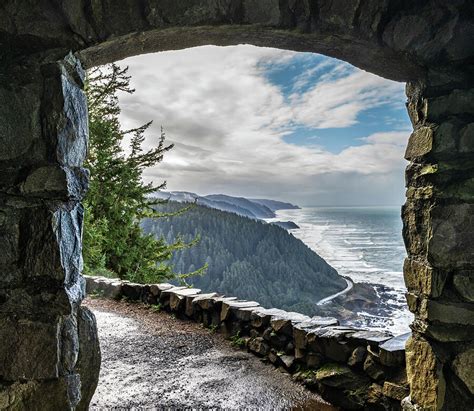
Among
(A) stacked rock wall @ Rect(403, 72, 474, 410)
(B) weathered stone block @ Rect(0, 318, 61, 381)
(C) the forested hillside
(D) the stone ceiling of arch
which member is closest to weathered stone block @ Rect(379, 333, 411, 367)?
(A) stacked rock wall @ Rect(403, 72, 474, 410)

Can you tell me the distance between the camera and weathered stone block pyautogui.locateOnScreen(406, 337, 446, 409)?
1.95m

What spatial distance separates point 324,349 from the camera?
3.14 metres

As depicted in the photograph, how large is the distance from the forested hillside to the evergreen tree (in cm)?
754

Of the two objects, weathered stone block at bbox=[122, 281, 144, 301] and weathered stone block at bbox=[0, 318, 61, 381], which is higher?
weathered stone block at bbox=[0, 318, 61, 381]

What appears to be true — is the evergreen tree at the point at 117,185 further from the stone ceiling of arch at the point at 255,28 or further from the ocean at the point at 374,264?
the stone ceiling of arch at the point at 255,28

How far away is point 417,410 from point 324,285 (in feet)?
60.2

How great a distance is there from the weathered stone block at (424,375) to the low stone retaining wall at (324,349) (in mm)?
480

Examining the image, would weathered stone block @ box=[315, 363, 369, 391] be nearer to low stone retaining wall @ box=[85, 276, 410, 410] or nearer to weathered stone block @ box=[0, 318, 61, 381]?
low stone retaining wall @ box=[85, 276, 410, 410]

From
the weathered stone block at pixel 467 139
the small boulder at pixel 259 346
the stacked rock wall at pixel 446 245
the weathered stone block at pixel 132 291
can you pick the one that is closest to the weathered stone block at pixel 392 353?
the stacked rock wall at pixel 446 245

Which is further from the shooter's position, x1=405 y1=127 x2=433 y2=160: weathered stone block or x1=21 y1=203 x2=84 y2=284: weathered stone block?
x1=405 y1=127 x2=433 y2=160: weathered stone block

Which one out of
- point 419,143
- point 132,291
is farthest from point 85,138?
point 132,291

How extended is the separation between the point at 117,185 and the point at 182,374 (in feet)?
22.0

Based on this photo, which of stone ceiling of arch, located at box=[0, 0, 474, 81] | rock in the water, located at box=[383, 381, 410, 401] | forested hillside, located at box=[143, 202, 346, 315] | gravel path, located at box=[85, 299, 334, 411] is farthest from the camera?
forested hillside, located at box=[143, 202, 346, 315]

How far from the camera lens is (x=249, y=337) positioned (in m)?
4.06
